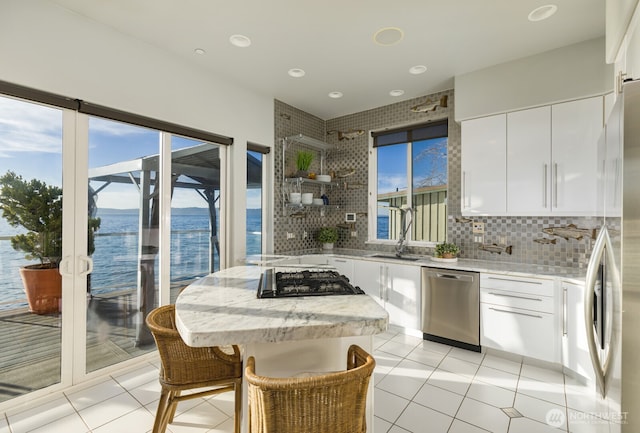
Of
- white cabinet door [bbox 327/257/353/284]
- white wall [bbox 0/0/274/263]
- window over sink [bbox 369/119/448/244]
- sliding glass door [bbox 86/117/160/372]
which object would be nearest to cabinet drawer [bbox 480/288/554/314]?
window over sink [bbox 369/119/448/244]

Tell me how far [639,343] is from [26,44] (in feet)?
11.5

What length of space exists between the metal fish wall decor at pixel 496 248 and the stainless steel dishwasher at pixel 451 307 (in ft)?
1.89

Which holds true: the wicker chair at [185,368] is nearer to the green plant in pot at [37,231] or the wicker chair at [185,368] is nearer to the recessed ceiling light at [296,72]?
the green plant in pot at [37,231]

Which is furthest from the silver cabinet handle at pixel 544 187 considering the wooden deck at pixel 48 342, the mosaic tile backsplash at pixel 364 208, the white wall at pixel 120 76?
the wooden deck at pixel 48 342

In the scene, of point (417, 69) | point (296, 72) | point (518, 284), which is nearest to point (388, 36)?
point (417, 69)

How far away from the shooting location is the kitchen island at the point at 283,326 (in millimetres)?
1106

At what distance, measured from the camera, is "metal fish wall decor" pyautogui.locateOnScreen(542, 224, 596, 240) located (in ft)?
9.62

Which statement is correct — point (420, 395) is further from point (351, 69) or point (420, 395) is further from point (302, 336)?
point (351, 69)

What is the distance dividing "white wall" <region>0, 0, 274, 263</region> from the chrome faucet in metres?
1.95

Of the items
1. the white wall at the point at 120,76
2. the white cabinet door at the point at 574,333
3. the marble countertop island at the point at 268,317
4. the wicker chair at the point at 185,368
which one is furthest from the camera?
the white cabinet door at the point at 574,333

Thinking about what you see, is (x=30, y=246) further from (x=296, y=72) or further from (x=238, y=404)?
(x=296, y=72)

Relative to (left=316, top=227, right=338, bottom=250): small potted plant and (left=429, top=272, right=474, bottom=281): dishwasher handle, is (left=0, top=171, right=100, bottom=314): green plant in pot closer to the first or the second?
(left=316, top=227, right=338, bottom=250): small potted plant

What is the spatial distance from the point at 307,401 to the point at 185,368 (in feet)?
2.68

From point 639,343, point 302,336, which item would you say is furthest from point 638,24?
point 302,336
